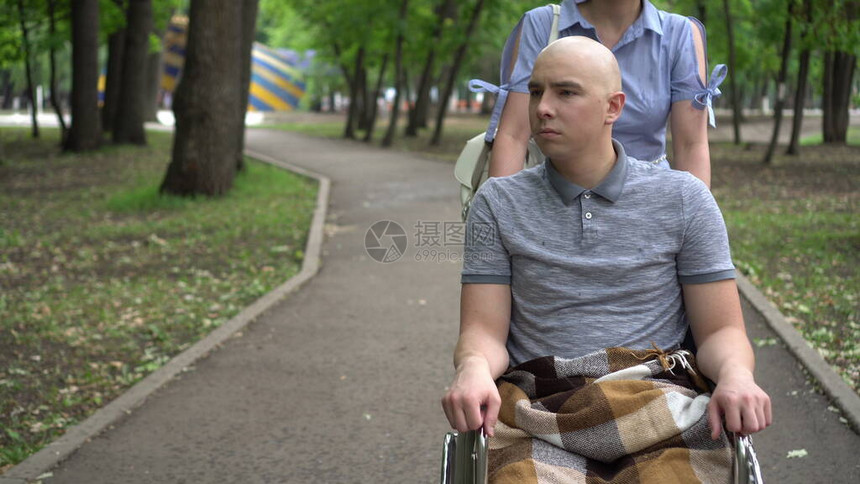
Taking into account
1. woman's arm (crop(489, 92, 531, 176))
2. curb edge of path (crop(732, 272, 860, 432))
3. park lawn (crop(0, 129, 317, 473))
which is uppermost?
woman's arm (crop(489, 92, 531, 176))

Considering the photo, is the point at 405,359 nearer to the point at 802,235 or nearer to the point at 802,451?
the point at 802,451

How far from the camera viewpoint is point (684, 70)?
3562 mm

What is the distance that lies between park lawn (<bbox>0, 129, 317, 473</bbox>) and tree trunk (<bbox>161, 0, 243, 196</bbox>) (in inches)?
17.5

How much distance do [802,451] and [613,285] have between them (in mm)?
2946

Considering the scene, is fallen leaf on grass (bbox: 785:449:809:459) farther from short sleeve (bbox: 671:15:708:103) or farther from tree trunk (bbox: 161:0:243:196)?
tree trunk (bbox: 161:0:243:196)

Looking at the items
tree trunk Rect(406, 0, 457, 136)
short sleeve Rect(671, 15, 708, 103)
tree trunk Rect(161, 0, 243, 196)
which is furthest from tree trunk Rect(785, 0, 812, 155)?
short sleeve Rect(671, 15, 708, 103)

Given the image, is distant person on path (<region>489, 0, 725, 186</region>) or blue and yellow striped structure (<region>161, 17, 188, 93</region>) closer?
distant person on path (<region>489, 0, 725, 186</region>)

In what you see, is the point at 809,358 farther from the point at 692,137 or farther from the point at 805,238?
the point at 805,238

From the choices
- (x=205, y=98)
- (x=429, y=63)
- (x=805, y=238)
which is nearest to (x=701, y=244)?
(x=805, y=238)

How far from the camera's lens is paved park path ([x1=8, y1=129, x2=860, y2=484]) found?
17.6 feet

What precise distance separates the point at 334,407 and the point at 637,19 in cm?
354

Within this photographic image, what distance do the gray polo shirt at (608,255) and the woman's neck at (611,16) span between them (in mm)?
689

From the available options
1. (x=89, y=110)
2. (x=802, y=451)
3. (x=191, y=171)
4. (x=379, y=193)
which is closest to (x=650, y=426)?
(x=802, y=451)

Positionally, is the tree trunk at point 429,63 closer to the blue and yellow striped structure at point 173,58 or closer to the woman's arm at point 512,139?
the woman's arm at point 512,139
